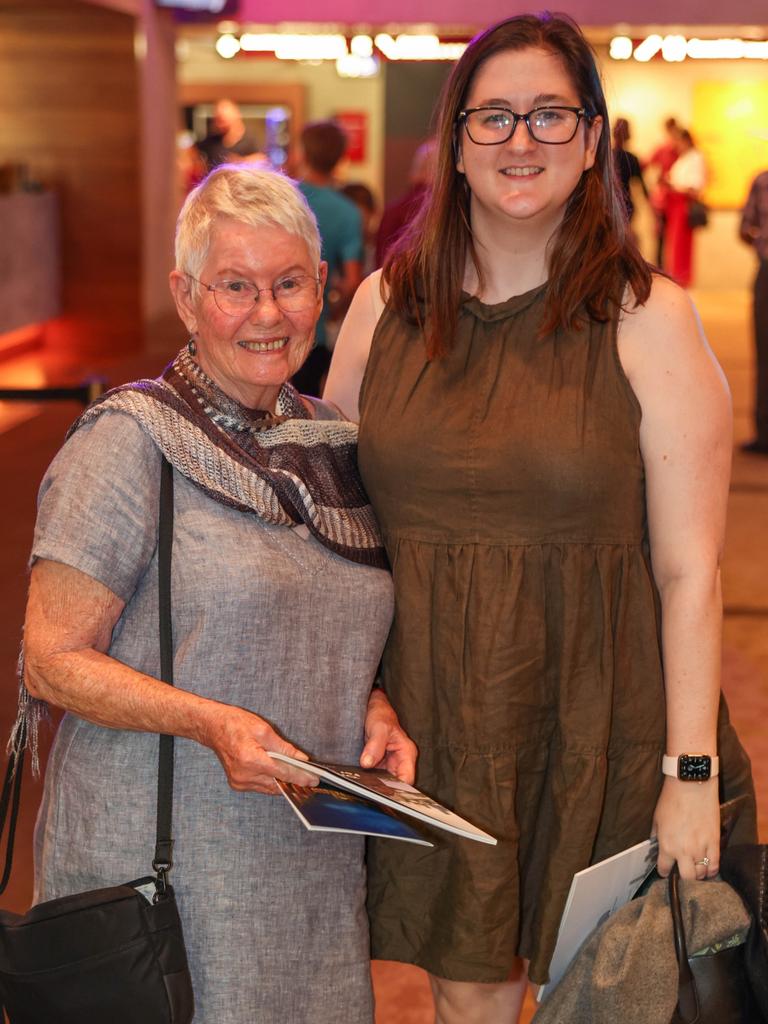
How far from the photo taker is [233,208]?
6.21 ft

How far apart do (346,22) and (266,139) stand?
19.4ft

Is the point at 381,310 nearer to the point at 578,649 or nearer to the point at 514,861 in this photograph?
the point at 578,649

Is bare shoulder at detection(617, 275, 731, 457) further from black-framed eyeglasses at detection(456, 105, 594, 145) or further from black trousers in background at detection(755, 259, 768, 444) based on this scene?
black trousers in background at detection(755, 259, 768, 444)

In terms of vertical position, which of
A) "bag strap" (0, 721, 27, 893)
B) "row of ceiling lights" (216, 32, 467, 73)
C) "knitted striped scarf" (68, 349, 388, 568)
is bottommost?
Answer: "bag strap" (0, 721, 27, 893)

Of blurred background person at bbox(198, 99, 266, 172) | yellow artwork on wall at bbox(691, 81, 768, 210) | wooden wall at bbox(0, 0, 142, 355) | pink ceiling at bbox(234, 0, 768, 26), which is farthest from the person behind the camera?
yellow artwork on wall at bbox(691, 81, 768, 210)

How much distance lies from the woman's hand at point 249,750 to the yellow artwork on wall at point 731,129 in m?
20.5

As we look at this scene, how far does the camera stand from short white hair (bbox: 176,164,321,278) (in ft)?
6.23

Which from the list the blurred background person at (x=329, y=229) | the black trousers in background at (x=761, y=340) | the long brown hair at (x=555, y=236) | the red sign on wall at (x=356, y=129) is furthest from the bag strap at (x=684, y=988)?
the red sign on wall at (x=356, y=129)

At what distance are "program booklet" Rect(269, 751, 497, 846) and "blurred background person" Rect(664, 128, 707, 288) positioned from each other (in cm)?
1761

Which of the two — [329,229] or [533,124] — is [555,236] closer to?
[533,124]

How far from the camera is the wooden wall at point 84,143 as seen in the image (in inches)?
525

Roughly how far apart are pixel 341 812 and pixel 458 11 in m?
15.1

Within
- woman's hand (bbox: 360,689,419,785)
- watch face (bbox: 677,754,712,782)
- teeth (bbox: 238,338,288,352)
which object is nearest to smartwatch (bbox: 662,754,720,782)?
watch face (bbox: 677,754,712,782)

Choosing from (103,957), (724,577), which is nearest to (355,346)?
(103,957)
